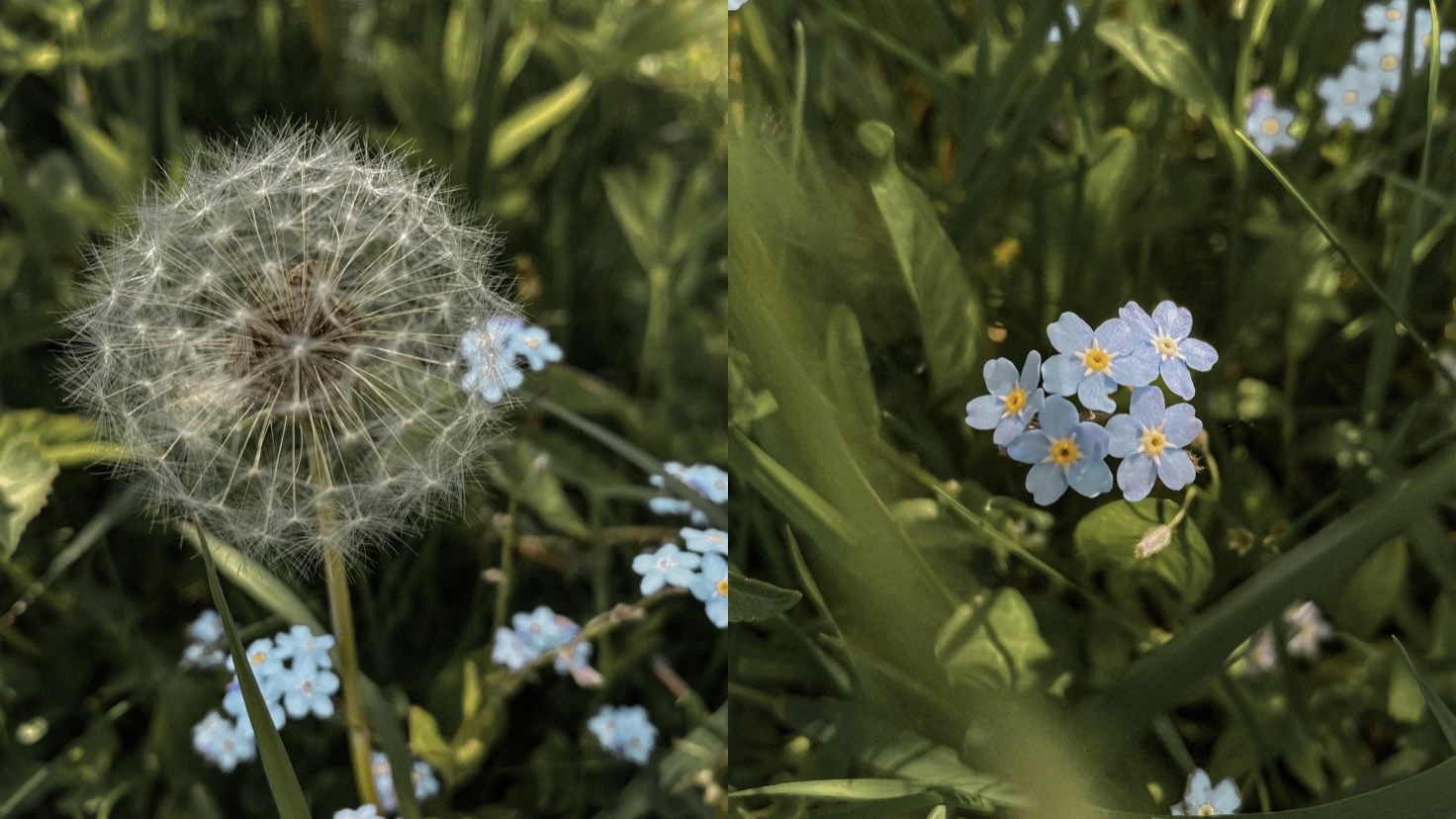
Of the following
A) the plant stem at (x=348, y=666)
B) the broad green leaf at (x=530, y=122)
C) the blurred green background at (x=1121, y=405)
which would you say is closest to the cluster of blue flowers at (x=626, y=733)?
the blurred green background at (x=1121, y=405)

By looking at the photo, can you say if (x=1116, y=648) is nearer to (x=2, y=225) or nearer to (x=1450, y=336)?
(x=1450, y=336)

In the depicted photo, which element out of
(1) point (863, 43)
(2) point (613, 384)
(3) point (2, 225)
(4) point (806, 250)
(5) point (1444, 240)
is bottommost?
(5) point (1444, 240)

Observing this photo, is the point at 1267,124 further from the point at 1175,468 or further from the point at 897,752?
the point at 897,752

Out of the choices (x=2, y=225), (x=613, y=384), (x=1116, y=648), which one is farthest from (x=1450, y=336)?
(x=2, y=225)

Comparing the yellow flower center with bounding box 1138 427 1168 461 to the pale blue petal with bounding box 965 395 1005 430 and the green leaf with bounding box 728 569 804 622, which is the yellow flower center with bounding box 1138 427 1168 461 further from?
the green leaf with bounding box 728 569 804 622

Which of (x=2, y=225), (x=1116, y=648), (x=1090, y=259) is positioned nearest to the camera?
(x=1116, y=648)

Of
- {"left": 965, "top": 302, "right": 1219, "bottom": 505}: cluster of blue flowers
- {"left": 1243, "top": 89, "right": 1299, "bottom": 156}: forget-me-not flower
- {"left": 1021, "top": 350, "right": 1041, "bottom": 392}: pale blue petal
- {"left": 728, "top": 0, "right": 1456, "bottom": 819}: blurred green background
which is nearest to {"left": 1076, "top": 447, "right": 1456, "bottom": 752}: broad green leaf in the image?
{"left": 728, "top": 0, "right": 1456, "bottom": 819}: blurred green background

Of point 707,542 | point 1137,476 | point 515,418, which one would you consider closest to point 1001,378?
point 1137,476
